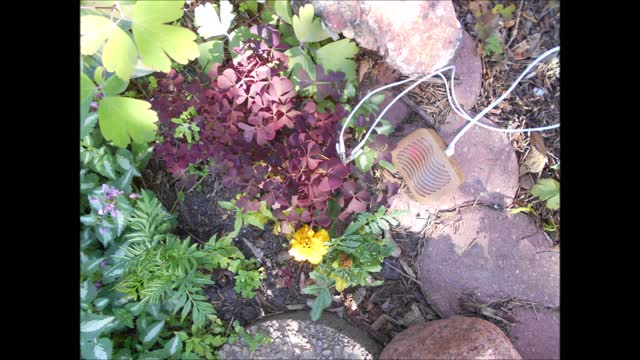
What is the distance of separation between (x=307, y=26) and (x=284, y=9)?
0.50 ft

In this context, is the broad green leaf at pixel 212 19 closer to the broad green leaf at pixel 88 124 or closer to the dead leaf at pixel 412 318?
the broad green leaf at pixel 88 124

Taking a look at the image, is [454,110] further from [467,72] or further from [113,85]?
[113,85]

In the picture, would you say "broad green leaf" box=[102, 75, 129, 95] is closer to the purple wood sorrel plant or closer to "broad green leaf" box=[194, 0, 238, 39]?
the purple wood sorrel plant

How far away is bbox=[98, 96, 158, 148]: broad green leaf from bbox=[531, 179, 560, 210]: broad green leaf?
70.3 inches

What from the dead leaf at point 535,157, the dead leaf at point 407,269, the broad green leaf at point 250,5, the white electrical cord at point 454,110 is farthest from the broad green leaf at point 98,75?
the dead leaf at point 535,157

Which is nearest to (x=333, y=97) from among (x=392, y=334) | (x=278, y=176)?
(x=278, y=176)

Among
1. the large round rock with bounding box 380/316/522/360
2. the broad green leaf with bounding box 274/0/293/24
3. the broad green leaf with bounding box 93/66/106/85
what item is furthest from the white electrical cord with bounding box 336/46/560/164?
the broad green leaf with bounding box 93/66/106/85

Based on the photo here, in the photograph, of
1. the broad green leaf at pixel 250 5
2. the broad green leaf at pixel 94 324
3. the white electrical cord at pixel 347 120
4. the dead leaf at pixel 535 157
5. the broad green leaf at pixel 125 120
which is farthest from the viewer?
the dead leaf at pixel 535 157

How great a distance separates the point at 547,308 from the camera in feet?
7.20

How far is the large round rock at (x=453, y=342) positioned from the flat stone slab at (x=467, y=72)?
1.03 meters

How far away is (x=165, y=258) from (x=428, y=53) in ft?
4.69

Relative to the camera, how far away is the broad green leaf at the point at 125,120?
1818mm

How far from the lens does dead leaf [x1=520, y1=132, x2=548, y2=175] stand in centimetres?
223
